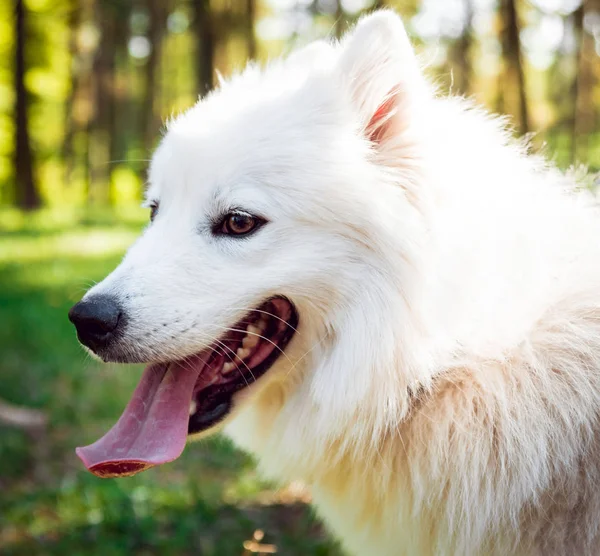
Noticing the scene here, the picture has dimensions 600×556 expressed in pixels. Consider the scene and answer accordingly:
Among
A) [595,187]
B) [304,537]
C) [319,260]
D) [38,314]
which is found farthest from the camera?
[38,314]

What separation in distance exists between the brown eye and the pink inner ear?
1.88ft

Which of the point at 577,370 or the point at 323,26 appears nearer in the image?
the point at 577,370

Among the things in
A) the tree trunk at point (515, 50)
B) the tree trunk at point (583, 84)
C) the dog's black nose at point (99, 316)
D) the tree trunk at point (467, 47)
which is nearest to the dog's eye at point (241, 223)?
the dog's black nose at point (99, 316)

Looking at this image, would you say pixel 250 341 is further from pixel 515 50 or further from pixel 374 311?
pixel 515 50

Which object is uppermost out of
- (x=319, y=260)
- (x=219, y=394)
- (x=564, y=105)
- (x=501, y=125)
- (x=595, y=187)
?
(x=564, y=105)

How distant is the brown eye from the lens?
2.50 m

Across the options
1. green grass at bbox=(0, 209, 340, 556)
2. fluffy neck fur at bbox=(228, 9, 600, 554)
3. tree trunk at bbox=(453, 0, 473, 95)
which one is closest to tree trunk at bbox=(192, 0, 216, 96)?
tree trunk at bbox=(453, 0, 473, 95)

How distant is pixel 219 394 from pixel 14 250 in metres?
9.83

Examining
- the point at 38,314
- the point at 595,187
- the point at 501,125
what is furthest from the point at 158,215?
the point at 38,314

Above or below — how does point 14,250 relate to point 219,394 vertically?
below

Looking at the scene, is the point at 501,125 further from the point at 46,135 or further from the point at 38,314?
the point at 46,135

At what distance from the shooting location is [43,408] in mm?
5484

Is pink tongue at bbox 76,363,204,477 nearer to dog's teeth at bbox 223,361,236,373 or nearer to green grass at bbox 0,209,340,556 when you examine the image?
dog's teeth at bbox 223,361,236,373

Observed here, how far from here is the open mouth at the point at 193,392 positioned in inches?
99.6
